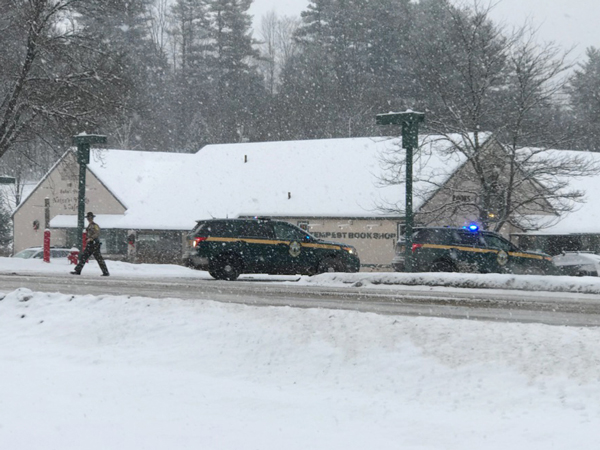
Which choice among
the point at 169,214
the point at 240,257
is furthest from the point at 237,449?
the point at 169,214

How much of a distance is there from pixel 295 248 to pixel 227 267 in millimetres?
1891

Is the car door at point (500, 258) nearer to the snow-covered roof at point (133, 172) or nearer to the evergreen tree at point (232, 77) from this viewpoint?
the snow-covered roof at point (133, 172)

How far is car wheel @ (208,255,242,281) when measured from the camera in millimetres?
21609

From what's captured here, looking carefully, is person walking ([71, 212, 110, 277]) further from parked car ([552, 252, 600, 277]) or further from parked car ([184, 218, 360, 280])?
parked car ([552, 252, 600, 277])

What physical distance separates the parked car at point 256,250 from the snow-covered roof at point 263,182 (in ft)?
53.8

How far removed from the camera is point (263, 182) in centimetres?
4462

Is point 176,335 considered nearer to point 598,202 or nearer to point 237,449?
point 237,449

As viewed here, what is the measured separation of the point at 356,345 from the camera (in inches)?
392

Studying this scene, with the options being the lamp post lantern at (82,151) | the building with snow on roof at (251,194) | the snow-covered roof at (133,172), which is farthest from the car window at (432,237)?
the snow-covered roof at (133,172)

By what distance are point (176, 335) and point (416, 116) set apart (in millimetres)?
12259

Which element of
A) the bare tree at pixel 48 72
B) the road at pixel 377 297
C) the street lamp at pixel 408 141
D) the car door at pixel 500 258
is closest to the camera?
the road at pixel 377 297

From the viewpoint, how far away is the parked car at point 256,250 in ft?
70.9

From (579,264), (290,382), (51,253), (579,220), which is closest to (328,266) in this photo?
(290,382)

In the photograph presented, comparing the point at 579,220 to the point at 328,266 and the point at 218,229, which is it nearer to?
the point at 328,266
